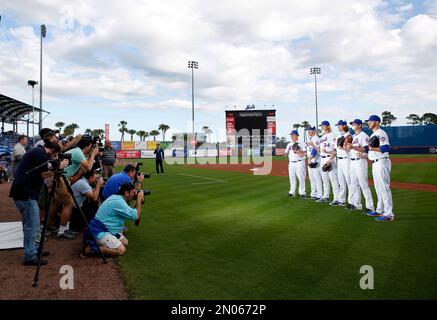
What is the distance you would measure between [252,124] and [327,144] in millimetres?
32410

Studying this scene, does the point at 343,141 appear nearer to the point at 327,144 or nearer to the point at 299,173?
the point at 327,144

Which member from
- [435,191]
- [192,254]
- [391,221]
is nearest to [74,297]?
[192,254]

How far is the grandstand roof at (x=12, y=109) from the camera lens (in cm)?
3458

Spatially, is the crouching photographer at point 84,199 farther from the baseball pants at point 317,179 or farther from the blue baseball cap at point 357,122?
the baseball pants at point 317,179

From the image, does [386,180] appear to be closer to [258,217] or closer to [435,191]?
[258,217]

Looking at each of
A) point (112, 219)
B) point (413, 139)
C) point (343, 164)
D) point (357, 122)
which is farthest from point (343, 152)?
point (413, 139)

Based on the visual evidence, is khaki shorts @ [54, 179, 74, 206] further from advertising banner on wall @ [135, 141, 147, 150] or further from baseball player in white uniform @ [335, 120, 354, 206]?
advertising banner on wall @ [135, 141, 147, 150]

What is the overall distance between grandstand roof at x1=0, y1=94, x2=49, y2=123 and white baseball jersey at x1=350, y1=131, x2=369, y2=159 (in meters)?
34.8

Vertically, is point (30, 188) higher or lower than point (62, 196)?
higher

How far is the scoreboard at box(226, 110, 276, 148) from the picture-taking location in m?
42.3

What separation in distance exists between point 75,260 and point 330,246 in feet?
14.5

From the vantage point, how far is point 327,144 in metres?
10.5

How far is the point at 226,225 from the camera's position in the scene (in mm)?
7668

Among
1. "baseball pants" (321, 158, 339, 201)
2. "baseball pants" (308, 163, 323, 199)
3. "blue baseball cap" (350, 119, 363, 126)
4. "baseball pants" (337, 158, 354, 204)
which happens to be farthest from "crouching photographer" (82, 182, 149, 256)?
"baseball pants" (308, 163, 323, 199)
